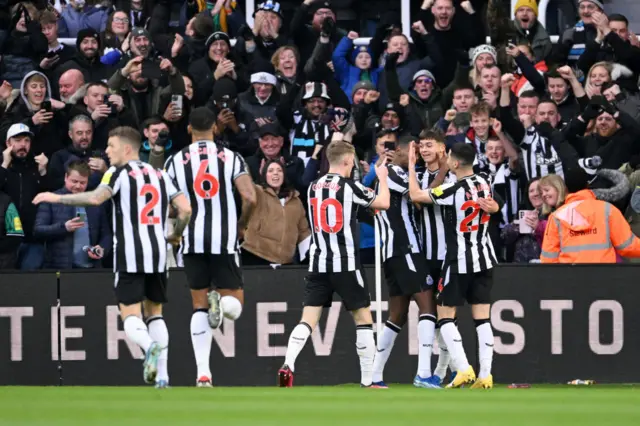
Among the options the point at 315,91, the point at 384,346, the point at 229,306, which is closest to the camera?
the point at 229,306

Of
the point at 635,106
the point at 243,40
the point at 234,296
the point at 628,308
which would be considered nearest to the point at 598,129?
the point at 635,106

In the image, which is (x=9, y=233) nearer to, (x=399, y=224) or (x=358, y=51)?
(x=399, y=224)

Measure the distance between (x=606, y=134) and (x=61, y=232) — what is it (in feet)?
19.5

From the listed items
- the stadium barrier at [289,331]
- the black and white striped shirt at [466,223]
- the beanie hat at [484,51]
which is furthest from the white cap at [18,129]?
the beanie hat at [484,51]

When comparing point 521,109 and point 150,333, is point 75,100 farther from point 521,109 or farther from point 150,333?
point 150,333

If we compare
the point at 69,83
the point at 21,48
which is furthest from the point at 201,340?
the point at 21,48

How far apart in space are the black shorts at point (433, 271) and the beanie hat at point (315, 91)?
12.9ft

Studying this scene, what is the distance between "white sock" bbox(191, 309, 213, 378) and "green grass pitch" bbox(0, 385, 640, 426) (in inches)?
18.5

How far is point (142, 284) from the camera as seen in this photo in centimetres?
1203

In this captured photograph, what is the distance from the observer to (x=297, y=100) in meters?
17.7

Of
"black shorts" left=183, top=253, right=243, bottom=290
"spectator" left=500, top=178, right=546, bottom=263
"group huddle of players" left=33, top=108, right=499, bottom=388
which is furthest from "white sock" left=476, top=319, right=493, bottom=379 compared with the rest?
"spectator" left=500, top=178, right=546, bottom=263

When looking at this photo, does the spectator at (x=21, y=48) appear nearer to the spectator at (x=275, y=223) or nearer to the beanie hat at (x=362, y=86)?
the beanie hat at (x=362, y=86)

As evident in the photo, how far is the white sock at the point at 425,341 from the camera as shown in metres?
13.8

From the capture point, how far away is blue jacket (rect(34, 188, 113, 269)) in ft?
52.0
